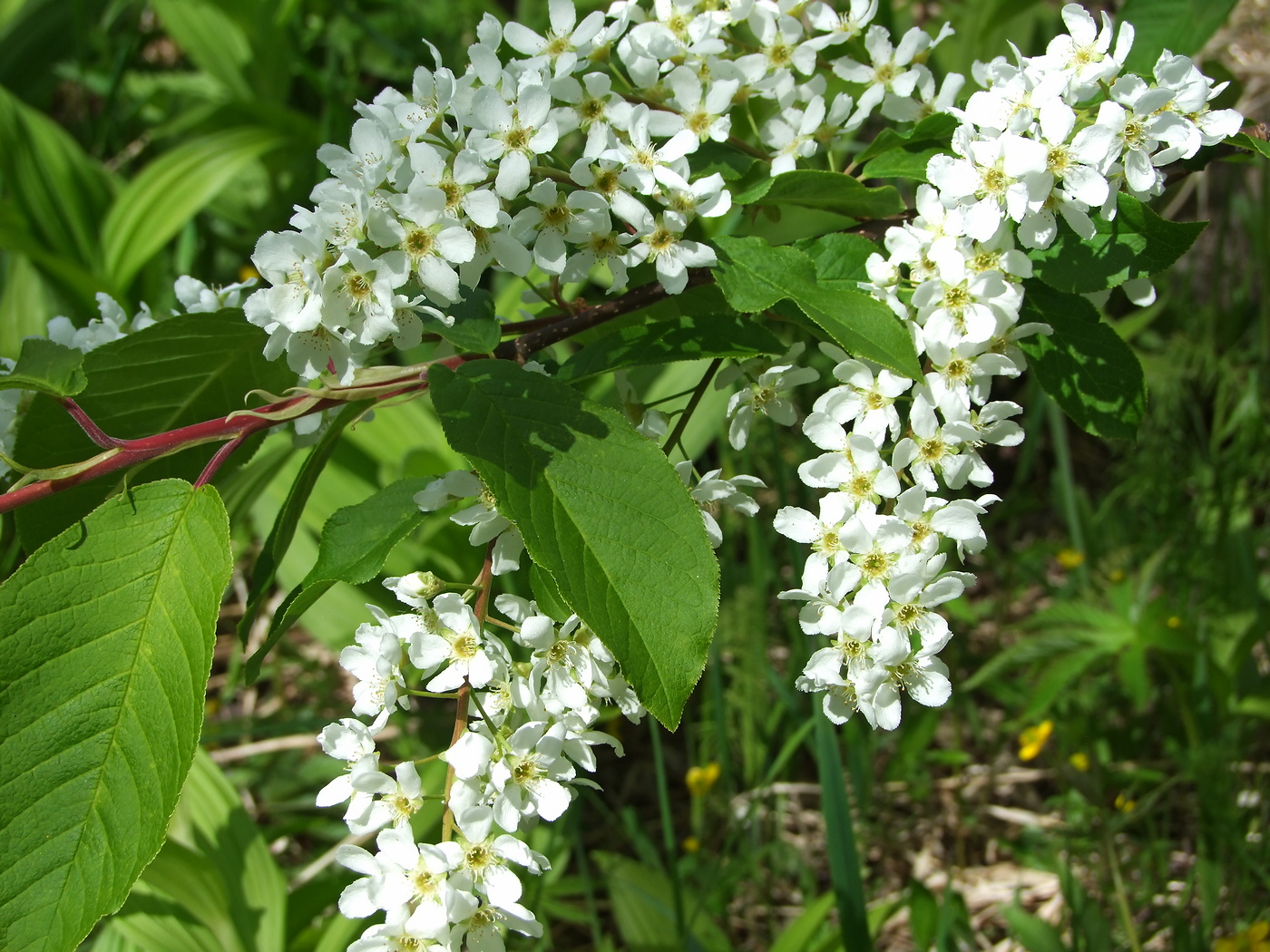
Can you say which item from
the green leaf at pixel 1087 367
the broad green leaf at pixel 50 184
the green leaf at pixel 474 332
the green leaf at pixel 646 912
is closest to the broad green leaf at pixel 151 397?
the green leaf at pixel 474 332

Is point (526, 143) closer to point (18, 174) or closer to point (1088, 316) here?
point (1088, 316)

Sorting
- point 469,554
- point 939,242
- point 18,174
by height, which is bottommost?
point 939,242

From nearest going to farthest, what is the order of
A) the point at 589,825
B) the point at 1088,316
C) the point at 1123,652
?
the point at 1088,316 < the point at 1123,652 < the point at 589,825

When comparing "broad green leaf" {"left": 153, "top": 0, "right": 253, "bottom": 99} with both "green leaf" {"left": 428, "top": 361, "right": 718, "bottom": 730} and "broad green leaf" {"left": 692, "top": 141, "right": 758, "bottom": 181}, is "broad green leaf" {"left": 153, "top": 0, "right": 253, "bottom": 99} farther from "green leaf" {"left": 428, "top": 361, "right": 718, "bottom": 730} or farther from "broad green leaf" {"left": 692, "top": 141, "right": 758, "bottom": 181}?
"green leaf" {"left": 428, "top": 361, "right": 718, "bottom": 730}

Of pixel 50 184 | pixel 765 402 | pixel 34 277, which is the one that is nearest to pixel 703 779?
pixel 765 402

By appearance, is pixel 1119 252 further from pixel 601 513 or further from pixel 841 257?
pixel 601 513

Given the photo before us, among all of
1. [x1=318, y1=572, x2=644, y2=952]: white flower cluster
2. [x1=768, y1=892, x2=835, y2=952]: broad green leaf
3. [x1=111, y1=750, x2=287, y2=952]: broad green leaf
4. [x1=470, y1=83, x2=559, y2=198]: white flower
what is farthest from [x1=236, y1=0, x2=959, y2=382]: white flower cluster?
[x1=768, y1=892, x2=835, y2=952]: broad green leaf

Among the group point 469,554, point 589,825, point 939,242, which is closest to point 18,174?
point 469,554
